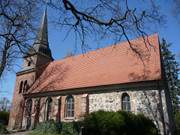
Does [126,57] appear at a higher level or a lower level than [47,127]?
higher

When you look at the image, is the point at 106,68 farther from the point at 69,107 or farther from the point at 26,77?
the point at 26,77

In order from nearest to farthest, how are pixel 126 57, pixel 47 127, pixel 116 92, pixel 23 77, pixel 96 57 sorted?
pixel 47 127 < pixel 116 92 < pixel 126 57 < pixel 96 57 < pixel 23 77

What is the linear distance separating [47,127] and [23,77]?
41.8 feet

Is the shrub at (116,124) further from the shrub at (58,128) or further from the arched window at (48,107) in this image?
the arched window at (48,107)

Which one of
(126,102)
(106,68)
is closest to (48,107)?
(106,68)

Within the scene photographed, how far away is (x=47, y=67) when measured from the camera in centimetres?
2708

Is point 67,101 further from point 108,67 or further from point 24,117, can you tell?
point 24,117

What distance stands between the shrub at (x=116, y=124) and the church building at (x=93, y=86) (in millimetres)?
1744

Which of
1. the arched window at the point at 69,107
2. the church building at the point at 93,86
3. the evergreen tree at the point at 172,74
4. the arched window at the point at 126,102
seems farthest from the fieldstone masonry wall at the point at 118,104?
the evergreen tree at the point at 172,74

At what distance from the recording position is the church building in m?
15.4

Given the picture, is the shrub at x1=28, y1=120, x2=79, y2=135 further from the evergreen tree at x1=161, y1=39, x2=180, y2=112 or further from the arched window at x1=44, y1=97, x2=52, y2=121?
the evergreen tree at x1=161, y1=39, x2=180, y2=112

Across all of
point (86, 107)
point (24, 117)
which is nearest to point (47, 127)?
point (86, 107)

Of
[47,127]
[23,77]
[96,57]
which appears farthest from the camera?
[23,77]

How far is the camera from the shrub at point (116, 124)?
12.3m
